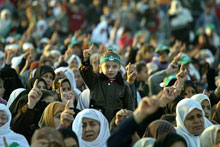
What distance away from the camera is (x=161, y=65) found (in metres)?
14.4

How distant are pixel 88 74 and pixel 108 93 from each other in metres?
0.39

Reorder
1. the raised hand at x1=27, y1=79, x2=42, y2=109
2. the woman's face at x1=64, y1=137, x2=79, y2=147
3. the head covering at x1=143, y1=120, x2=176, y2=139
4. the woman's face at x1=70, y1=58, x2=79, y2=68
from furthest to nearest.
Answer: the woman's face at x1=70, y1=58, x2=79, y2=68, the raised hand at x1=27, y1=79, x2=42, y2=109, the head covering at x1=143, y1=120, x2=176, y2=139, the woman's face at x1=64, y1=137, x2=79, y2=147

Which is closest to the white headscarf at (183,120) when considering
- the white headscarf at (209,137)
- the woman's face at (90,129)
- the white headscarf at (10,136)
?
the white headscarf at (209,137)

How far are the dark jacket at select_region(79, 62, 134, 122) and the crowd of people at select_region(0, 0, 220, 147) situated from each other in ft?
0.04

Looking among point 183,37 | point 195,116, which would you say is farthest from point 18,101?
point 183,37

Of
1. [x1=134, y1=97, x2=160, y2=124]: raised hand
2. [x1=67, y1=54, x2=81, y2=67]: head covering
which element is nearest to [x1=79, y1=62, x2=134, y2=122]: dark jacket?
[x1=134, y1=97, x2=160, y2=124]: raised hand

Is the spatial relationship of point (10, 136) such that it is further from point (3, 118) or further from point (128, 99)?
point (128, 99)

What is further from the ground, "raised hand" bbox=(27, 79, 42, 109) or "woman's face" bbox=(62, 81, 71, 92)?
"raised hand" bbox=(27, 79, 42, 109)

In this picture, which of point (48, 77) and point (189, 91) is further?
point (48, 77)

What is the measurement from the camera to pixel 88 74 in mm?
9688

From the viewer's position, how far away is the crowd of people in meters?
7.77

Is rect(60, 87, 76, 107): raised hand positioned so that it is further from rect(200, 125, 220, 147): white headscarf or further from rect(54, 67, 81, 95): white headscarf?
rect(200, 125, 220, 147): white headscarf

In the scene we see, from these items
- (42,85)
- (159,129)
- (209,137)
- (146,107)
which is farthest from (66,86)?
(146,107)

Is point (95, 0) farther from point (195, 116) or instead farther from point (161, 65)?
point (195, 116)
